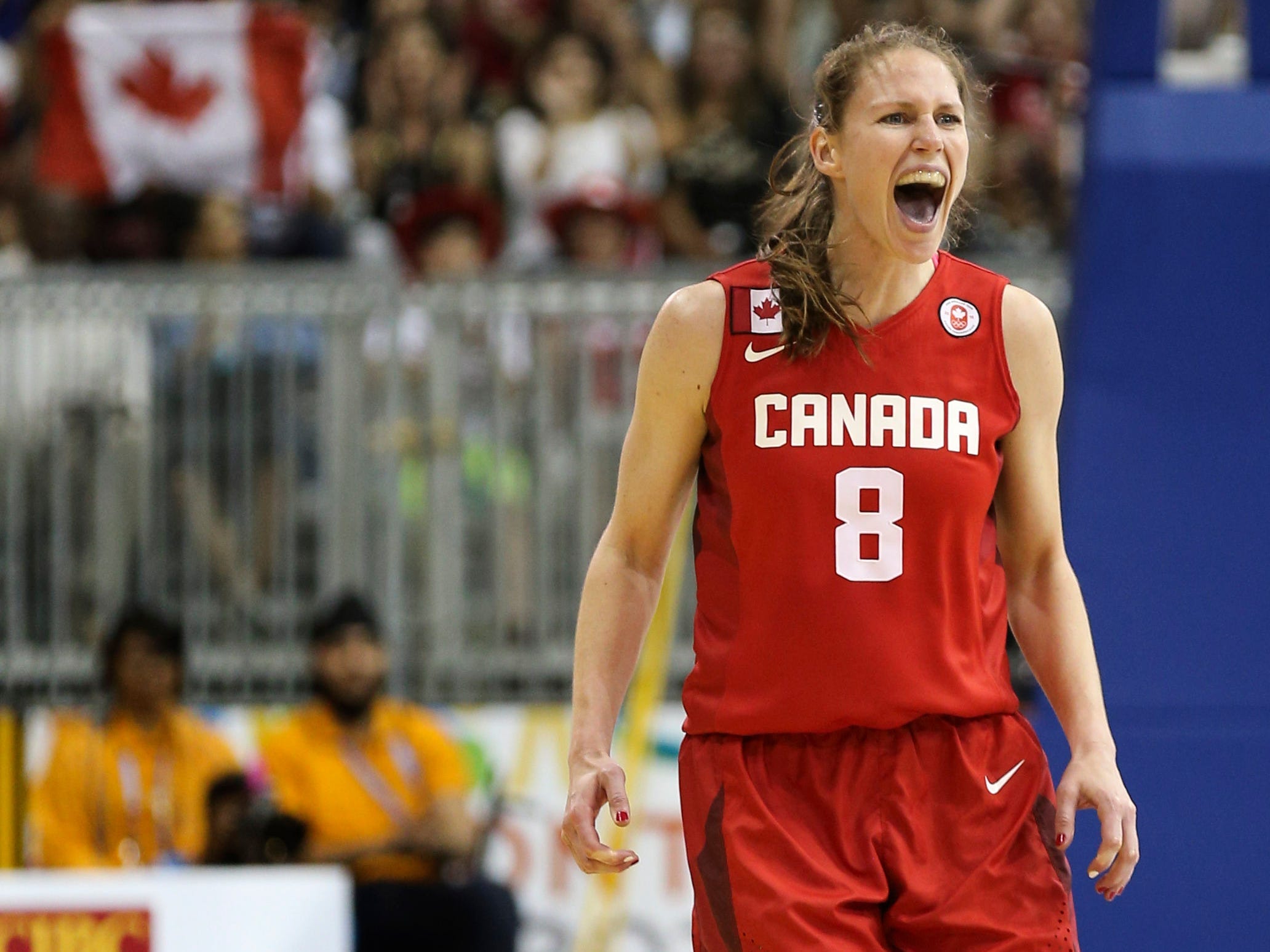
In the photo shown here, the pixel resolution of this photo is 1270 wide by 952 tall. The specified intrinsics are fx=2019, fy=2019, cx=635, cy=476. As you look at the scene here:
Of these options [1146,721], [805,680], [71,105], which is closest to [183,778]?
[71,105]

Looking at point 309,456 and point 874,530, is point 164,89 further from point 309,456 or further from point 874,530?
point 874,530

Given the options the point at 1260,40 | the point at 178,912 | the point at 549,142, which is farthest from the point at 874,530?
the point at 549,142

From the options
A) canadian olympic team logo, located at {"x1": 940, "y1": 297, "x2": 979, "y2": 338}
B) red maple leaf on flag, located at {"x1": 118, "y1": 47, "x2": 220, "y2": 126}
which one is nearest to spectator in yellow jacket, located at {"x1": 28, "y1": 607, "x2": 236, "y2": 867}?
red maple leaf on flag, located at {"x1": 118, "y1": 47, "x2": 220, "y2": 126}

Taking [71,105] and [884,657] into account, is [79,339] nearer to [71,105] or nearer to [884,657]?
[71,105]

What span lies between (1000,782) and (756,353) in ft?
2.62

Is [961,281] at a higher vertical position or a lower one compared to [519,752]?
higher

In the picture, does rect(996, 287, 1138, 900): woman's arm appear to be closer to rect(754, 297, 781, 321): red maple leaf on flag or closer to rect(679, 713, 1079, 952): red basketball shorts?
rect(679, 713, 1079, 952): red basketball shorts

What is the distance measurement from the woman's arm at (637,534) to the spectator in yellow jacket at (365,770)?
13.3ft

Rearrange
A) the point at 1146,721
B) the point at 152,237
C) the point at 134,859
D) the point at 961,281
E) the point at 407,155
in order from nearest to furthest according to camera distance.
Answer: the point at 961,281 < the point at 1146,721 < the point at 134,859 < the point at 152,237 < the point at 407,155

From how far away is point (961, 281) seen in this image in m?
3.39

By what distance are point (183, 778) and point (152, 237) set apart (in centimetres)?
262

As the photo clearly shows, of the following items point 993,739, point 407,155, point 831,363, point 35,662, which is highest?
point 407,155

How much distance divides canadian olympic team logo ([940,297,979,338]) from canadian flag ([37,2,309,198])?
248 inches

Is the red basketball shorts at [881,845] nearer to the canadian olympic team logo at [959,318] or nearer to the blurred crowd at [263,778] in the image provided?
the canadian olympic team logo at [959,318]
